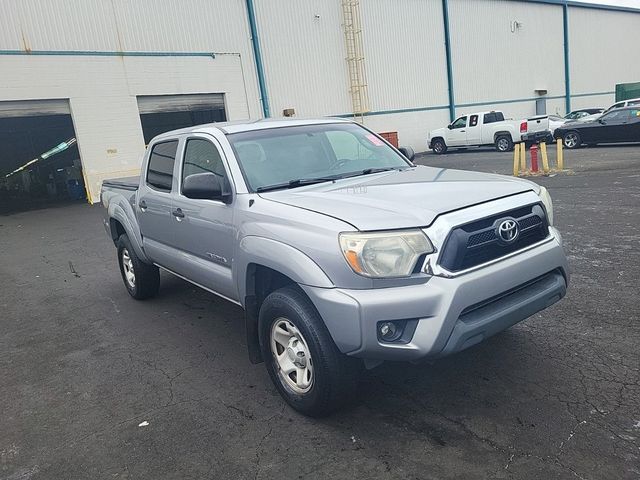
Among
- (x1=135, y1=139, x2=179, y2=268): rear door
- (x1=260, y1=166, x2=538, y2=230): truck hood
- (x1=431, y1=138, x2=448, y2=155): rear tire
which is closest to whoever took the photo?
(x1=260, y1=166, x2=538, y2=230): truck hood

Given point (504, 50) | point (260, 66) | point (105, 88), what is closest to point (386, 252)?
point (105, 88)

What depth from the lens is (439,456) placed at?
9.07 feet

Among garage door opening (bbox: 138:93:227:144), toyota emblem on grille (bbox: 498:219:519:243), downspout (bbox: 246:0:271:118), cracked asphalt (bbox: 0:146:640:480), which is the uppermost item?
downspout (bbox: 246:0:271:118)

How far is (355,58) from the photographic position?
23.7 metres

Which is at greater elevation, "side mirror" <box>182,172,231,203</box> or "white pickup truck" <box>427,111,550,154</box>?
"side mirror" <box>182,172,231,203</box>

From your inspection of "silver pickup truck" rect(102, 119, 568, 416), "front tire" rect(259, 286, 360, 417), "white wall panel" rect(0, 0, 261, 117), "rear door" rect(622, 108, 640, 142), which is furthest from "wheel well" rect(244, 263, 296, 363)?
"rear door" rect(622, 108, 640, 142)

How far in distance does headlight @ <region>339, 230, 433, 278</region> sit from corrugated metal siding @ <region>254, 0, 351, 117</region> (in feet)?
64.1

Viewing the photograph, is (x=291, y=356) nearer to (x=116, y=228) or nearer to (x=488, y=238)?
(x=488, y=238)

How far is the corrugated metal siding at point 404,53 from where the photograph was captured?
80.3ft

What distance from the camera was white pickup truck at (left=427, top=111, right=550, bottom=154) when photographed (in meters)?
21.0

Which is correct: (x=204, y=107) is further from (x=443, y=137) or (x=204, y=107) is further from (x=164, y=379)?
(x=164, y=379)

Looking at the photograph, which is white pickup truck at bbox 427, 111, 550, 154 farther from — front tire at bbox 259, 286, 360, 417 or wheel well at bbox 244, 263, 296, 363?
front tire at bbox 259, 286, 360, 417

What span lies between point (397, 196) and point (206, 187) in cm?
138

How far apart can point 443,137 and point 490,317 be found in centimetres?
2260
